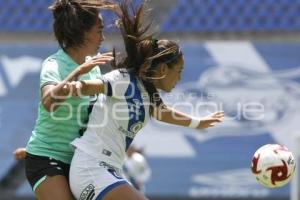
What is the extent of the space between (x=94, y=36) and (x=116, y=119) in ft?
1.92

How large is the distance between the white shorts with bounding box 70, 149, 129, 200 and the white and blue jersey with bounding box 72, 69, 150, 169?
1.5 inches

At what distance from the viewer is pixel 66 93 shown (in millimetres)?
3889

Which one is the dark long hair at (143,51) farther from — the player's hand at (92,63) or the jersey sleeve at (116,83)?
the player's hand at (92,63)

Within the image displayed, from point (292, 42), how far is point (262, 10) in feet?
3.71

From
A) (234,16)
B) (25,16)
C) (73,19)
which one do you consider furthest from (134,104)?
(25,16)

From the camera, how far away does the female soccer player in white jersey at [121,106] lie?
4059mm

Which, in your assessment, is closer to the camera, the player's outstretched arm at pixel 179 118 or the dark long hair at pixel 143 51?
the dark long hair at pixel 143 51

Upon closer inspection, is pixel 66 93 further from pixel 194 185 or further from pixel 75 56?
pixel 194 185

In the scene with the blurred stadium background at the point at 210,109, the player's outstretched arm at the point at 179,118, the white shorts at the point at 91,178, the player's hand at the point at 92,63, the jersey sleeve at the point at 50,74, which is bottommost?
the blurred stadium background at the point at 210,109

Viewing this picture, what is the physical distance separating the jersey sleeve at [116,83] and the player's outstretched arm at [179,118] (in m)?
0.32

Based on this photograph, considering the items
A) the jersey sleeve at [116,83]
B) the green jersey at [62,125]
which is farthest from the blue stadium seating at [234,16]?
the jersey sleeve at [116,83]

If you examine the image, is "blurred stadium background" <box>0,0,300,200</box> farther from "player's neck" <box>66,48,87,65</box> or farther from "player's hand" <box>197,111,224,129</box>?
"player's neck" <box>66,48,87,65</box>

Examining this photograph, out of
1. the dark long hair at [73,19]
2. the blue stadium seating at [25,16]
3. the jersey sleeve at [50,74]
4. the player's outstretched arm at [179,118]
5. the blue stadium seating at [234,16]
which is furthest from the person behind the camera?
the blue stadium seating at [25,16]

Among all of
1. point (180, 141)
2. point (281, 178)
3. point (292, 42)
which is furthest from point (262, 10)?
point (281, 178)
